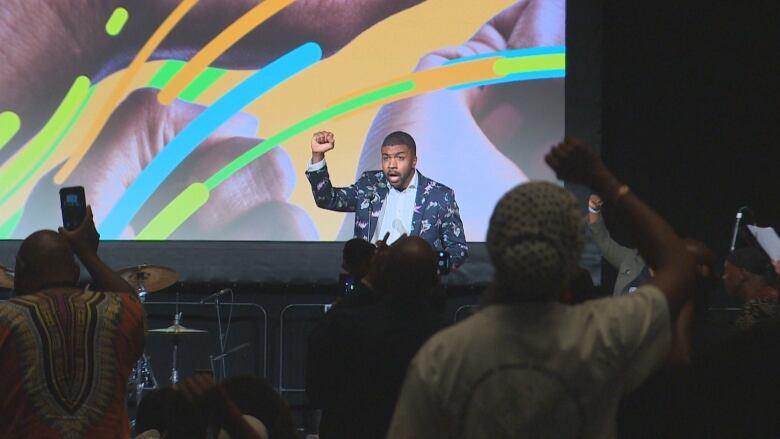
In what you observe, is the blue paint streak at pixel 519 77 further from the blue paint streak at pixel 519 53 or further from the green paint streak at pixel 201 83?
the green paint streak at pixel 201 83

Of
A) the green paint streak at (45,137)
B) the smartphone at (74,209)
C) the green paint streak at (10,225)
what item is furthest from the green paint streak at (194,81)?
the smartphone at (74,209)

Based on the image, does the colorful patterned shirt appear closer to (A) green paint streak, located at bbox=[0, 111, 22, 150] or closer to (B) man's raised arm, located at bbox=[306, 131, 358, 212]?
(B) man's raised arm, located at bbox=[306, 131, 358, 212]

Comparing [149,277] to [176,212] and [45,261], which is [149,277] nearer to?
[176,212]

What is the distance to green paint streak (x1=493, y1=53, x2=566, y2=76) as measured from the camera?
8227 mm

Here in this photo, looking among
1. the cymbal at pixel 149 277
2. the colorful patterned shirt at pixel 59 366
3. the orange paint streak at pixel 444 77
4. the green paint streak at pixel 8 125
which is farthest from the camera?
the green paint streak at pixel 8 125

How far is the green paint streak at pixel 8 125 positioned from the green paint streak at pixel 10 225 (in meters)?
0.47

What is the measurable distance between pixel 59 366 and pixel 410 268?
93 centimetres

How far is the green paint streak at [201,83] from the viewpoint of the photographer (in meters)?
8.46

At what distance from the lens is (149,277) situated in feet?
23.1

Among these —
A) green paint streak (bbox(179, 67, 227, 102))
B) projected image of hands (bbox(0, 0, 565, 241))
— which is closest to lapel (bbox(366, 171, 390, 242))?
projected image of hands (bbox(0, 0, 565, 241))

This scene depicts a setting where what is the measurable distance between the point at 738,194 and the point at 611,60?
1.24 meters

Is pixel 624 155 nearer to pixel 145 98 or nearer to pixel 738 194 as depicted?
pixel 738 194

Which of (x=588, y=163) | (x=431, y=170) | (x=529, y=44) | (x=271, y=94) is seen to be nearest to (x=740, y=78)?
(x=529, y=44)

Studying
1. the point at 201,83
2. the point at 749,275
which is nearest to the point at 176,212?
the point at 201,83
